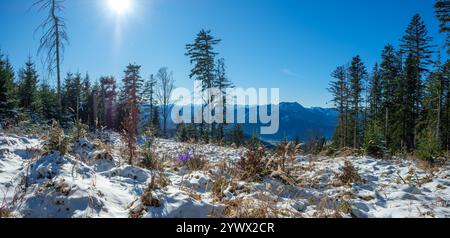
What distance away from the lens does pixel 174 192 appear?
4.33m

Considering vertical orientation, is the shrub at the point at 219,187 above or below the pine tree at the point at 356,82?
below

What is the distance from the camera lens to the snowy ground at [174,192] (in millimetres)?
3629

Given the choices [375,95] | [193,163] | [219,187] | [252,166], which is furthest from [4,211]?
[375,95]

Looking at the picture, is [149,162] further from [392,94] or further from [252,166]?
[392,94]

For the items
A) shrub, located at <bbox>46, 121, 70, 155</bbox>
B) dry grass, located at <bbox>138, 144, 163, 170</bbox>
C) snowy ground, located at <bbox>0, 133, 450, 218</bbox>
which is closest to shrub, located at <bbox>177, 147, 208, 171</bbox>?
snowy ground, located at <bbox>0, 133, 450, 218</bbox>

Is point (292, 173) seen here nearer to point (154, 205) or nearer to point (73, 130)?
point (154, 205)

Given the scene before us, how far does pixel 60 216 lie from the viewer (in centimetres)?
337

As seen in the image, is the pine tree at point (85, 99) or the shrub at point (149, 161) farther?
the pine tree at point (85, 99)

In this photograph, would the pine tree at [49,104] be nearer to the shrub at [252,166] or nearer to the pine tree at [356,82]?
the shrub at [252,166]

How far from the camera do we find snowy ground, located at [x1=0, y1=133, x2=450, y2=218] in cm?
363

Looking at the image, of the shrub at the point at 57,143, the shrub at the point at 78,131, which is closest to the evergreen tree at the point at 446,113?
the shrub at the point at 78,131

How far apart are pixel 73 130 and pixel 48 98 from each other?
27.3m

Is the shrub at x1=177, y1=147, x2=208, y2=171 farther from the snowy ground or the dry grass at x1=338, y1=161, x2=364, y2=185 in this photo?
the dry grass at x1=338, y1=161, x2=364, y2=185
